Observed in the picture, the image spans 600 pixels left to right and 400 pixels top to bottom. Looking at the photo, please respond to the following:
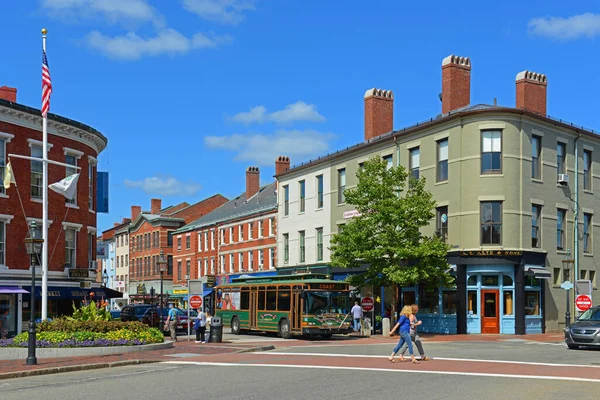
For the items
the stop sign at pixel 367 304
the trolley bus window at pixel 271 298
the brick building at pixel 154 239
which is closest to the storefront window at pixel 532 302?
the stop sign at pixel 367 304

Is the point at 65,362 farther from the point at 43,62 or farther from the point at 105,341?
the point at 43,62

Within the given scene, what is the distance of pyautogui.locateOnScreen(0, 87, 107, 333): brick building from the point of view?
120 feet

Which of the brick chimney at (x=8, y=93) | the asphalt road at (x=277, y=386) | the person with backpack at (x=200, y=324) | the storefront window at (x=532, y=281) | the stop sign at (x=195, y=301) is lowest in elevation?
the person with backpack at (x=200, y=324)

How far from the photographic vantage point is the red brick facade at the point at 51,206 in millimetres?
36625

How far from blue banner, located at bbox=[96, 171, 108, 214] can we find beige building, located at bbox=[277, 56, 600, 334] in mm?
16736

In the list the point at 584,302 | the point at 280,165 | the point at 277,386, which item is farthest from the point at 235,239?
the point at 277,386

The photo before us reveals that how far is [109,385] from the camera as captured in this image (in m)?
16.8

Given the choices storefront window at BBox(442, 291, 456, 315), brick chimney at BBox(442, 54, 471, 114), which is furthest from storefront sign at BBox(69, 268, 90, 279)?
brick chimney at BBox(442, 54, 471, 114)

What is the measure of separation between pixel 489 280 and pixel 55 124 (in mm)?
23265

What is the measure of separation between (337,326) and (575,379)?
18547 millimetres

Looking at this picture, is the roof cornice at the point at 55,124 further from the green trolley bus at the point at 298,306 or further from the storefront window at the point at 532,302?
the storefront window at the point at 532,302

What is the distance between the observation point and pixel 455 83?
43875mm

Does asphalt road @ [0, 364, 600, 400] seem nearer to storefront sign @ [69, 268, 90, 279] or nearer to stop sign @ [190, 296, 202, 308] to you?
stop sign @ [190, 296, 202, 308]

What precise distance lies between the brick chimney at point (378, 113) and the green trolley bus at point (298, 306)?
1467 cm
